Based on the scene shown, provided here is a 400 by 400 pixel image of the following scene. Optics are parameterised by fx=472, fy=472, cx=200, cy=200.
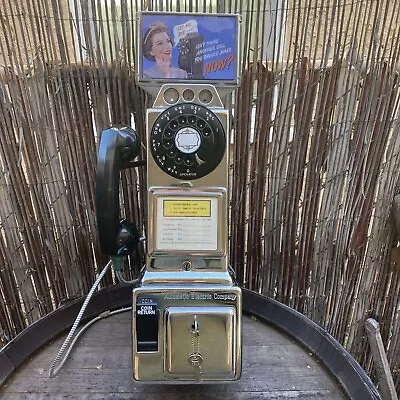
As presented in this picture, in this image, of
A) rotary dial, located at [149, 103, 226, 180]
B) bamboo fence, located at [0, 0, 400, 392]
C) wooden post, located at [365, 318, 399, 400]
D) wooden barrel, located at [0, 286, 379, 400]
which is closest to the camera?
rotary dial, located at [149, 103, 226, 180]

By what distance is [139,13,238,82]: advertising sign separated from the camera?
1003 mm

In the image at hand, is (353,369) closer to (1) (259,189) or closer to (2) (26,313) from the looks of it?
(1) (259,189)

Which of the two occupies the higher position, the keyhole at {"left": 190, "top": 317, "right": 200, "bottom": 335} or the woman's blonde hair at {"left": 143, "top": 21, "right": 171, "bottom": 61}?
the woman's blonde hair at {"left": 143, "top": 21, "right": 171, "bottom": 61}

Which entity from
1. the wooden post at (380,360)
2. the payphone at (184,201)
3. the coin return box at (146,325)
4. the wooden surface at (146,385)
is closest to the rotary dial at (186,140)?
the payphone at (184,201)

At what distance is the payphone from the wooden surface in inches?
3.2

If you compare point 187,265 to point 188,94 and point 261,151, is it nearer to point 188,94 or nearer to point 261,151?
point 188,94

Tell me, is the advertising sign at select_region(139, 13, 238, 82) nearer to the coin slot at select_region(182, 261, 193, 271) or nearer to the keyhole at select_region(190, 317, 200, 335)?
the coin slot at select_region(182, 261, 193, 271)

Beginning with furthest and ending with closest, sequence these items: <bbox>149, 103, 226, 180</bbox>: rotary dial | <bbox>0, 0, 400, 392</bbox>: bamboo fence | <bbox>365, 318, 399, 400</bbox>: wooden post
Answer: <bbox>365, 318, 399, 400</bbox>: wooden post → <bbox>0, 0, 400, 392</bbox>: bamboo fence → <bbox>149, 103, 226, 180</bbox>: rotary dial

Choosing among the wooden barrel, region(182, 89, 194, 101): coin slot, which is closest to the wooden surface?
the wooden barrel

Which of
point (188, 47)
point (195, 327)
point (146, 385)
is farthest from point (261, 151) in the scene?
point (146, 385)

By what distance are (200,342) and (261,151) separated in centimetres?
59

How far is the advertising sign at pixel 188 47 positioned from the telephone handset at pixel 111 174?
14 centimetres

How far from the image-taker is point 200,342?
3.20 feet

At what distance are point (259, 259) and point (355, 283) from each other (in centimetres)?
31
